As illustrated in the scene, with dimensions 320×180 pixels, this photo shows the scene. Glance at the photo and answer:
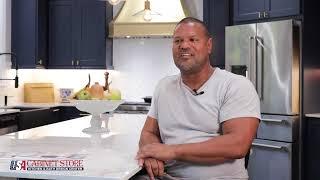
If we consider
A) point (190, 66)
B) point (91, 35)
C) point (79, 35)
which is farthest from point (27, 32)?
point (190, 66)

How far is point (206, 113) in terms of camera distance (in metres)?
1.89

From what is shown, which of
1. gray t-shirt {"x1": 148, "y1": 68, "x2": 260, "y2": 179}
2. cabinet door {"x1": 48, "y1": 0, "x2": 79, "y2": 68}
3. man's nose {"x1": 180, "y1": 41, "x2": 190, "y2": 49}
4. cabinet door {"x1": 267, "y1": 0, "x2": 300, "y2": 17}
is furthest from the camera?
→ cabinet door {"x1": 48, "y1": 0, "x2": 79, "y2": 68}

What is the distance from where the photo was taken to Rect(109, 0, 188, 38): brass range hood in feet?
18.5

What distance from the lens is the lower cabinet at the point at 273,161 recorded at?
415 centimetres

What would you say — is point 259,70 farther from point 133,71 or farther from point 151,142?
point 151,142

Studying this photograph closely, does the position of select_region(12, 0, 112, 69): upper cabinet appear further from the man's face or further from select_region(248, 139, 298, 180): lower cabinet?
the man's face

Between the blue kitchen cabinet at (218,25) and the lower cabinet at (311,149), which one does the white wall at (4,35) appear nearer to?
the blue kitchen cabinet at (218,25)

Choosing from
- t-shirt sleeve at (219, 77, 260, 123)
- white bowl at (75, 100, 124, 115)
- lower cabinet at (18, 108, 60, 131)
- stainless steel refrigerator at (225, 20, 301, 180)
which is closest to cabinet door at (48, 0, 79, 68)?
lower cabinet at (18, 108, 60, 131)

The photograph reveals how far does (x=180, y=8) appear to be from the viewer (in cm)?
571

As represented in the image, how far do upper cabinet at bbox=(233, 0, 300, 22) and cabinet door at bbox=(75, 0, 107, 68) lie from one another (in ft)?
6.01

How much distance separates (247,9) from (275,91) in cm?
104

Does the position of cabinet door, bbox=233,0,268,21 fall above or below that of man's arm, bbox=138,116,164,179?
above
